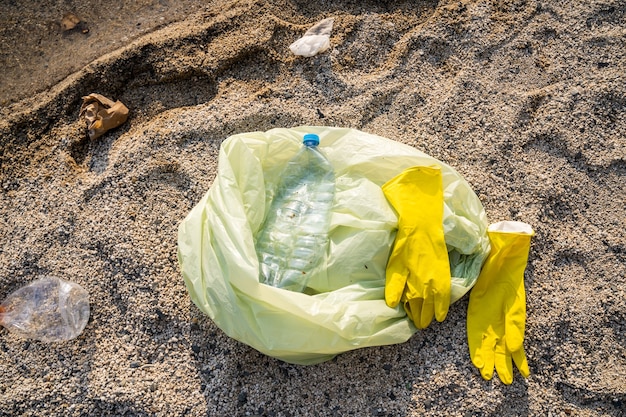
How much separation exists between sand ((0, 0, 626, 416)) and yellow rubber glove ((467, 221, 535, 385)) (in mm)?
47

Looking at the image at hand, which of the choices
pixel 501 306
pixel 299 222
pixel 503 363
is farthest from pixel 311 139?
pixel 503 363

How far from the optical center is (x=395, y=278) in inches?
60.7

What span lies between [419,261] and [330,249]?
0.28m

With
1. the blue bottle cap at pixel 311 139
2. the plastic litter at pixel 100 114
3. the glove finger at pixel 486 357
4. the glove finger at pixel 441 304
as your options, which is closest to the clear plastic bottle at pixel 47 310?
the plastic litter at pixel 100 114

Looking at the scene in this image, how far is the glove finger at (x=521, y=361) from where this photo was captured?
1.54 metres

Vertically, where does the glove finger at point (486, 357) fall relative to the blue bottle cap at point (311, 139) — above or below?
below

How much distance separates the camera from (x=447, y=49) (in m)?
2.02

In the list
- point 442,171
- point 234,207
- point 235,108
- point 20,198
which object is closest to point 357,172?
point 442,171

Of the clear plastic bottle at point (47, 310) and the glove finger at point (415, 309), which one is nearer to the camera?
the glove finger at point (415, 309)

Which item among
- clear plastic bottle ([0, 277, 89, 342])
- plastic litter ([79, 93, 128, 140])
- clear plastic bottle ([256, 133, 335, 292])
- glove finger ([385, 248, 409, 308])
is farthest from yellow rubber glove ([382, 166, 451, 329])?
plastic litter ([79, 93, 128, 140])

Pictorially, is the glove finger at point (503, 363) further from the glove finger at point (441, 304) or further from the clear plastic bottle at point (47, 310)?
the clear plastic bottle at point (47, 310)

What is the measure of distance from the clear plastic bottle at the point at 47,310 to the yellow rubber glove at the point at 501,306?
129 cm

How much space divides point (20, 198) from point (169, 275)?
68 centimetres

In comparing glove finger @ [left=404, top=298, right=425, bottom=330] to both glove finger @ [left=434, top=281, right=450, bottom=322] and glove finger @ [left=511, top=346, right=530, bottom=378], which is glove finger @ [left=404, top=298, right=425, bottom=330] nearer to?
glove finger @ [left=434, top=281, right=450, bottom=322]
